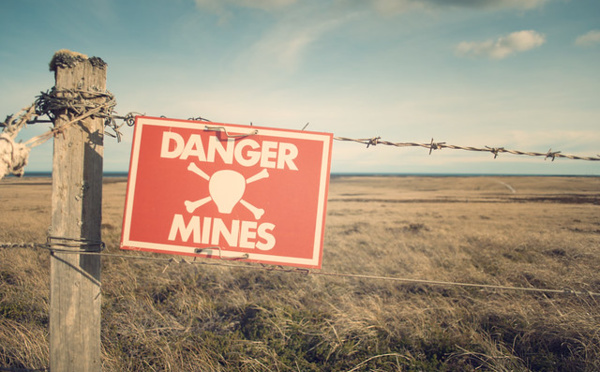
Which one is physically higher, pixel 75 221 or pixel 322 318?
pixel 75 221

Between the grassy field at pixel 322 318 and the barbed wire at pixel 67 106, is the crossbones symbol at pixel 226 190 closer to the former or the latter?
the barbed wire at pixel 67 106

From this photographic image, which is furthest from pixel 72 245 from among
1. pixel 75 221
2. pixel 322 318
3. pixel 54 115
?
pixel 322 318

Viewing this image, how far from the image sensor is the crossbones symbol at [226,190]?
2070 millimetres

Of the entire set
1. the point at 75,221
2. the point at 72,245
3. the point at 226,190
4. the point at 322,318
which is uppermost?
the point at 226,190

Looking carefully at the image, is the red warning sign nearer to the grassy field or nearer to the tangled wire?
the tangled wire

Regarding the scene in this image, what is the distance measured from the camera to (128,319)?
3.92 metres

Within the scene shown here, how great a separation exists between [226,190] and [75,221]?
3.58ft

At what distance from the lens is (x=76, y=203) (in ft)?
6.67

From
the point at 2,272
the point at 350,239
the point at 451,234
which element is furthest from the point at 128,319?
the point at 451,234

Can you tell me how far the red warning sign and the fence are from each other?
19cm

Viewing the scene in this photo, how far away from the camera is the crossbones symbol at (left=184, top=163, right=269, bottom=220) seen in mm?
2070

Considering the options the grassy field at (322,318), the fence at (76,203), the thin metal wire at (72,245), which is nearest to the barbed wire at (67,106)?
the fence at (76,203)

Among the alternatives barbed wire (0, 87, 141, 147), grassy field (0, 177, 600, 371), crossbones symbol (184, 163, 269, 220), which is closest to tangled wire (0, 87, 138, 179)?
barbed wire (0, 87, 141, 147)

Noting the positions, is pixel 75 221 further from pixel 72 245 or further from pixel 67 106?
pixel 67 106
